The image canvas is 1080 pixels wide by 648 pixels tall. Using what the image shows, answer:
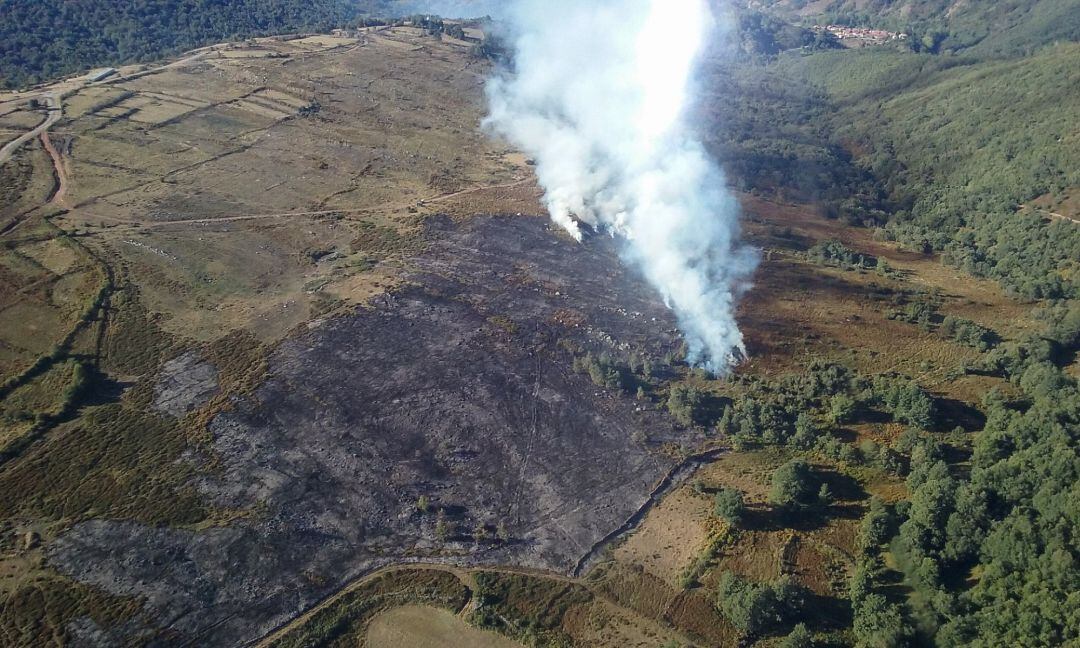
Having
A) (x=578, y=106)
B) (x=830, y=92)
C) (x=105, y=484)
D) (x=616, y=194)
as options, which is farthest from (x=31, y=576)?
(x=830, y=92)

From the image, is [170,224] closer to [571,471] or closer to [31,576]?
[31,576]

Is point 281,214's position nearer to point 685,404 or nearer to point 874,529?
point 685,404

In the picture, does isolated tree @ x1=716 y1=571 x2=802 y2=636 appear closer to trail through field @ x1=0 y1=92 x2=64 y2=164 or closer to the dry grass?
the dry grass

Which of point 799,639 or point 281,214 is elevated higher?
point 281,214

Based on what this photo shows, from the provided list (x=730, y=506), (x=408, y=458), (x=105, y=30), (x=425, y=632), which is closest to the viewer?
(x=425, y=632)

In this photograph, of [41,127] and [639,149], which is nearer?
[639,149]

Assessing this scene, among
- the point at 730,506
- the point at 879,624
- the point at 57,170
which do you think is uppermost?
the point at 57,170

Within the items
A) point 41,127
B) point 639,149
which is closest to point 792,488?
point 639,149

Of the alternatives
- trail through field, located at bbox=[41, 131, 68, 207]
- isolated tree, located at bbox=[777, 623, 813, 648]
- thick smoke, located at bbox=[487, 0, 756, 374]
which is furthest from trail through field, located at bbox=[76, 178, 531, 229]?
isolated tree, located at bbox=[777, 623, 813, 648]

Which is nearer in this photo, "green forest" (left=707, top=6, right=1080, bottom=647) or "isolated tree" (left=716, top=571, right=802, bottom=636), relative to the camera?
"isolated tree" (left=716, top=571, right=802, bottom=636)
